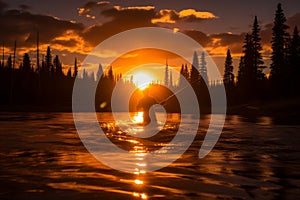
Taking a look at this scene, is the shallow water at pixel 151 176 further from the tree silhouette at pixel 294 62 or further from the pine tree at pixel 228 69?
the pine tree at pixel 228 69

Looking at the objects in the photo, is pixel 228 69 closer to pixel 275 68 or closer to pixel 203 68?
pixel 203 68

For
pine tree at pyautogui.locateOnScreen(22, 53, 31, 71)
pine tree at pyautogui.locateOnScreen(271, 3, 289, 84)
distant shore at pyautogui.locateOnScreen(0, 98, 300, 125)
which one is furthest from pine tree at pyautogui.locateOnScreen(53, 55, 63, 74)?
pine tree at pyautogui.locateOnScreen(271, 3, 289, 84)

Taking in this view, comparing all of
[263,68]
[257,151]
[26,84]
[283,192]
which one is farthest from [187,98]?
[283,192]

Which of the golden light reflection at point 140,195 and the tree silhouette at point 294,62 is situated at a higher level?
the tree silhouette at point 294,62

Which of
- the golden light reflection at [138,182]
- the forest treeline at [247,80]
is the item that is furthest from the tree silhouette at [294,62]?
the golden light reflection at [138,182]

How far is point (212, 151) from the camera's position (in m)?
13.8

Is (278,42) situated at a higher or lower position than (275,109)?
higher

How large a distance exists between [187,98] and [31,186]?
103 metres

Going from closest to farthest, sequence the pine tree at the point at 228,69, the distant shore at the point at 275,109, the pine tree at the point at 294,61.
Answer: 1. the distant shore at the point at 275,109
2. the pine tree at the point at 294,61
3. the pine tree at the point at 228,69

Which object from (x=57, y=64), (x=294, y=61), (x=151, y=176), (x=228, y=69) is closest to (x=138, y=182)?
(x=151, y=176)

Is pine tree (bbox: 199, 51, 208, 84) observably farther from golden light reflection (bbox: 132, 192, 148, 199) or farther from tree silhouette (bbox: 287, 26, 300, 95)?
golden light reflection (bbox: 132, 192, 148, 199)

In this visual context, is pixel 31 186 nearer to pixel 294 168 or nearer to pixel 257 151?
pixel 294 168

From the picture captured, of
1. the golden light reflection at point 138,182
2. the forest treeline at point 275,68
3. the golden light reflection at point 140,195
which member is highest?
the forest treeline at point 275,68

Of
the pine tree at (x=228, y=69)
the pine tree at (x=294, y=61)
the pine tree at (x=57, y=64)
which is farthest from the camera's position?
the pine tree at (x=57, y=64)
